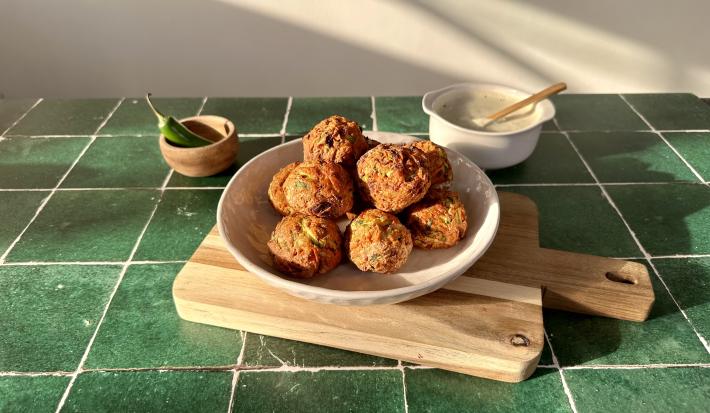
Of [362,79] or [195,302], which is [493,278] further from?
[362,79]

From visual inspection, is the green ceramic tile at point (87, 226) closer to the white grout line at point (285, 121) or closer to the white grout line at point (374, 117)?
the white grout line at point (285, 121)

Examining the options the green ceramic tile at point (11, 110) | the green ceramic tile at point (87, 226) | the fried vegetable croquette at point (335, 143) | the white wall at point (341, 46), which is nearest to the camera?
the fried vegetable croquette at point (335, 143)

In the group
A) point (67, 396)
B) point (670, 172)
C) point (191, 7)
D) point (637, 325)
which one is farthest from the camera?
point (191, 7)

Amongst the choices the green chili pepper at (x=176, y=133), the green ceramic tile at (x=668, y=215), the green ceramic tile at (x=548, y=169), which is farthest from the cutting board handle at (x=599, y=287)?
the green chili pepper at (x=176, y=133)

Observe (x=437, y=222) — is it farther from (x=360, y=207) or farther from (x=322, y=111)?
(x=322, y=111)

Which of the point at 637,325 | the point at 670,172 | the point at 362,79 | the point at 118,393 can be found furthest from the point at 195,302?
the point at 362,79

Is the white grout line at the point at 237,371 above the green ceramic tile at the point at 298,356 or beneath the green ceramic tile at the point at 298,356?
beneath

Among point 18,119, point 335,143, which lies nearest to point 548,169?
point 335,143
